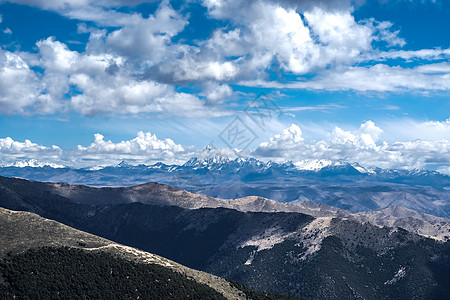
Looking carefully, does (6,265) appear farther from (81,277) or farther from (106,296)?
(106,296)

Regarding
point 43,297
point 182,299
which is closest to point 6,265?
point 43,297

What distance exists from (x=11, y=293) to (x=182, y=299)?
66653mm

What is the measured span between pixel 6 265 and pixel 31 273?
10505 millimetres

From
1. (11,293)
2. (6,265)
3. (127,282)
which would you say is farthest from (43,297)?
(127,282)

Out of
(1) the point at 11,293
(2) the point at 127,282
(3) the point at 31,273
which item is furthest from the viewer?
(2) the point at 127,282

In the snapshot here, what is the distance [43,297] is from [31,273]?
1443 centimetres

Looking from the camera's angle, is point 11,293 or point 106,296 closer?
point 11,293

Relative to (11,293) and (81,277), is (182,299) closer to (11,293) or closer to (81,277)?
(81,277)

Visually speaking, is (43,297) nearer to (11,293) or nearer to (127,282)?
(11,293)

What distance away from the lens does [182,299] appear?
655ft

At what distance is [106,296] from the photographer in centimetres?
18962

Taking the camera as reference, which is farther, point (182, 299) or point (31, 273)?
point (182, 299)

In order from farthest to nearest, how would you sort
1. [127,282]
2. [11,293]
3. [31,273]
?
[127,282], [31,273], [11,293]

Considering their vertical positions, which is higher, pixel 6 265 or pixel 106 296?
pixel 6 265
